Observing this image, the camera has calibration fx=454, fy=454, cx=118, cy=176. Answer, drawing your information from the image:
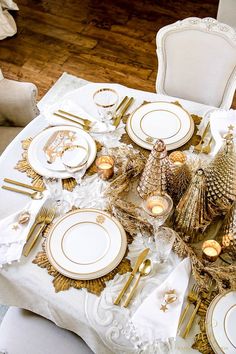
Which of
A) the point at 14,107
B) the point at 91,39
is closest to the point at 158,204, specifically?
the point at 14,107

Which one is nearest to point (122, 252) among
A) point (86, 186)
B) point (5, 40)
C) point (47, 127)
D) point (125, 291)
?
point (125, 291)

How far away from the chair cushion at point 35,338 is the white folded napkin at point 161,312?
0.29 m

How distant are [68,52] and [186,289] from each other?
2.18 m

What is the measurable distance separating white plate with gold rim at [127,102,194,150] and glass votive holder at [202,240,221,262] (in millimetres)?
393

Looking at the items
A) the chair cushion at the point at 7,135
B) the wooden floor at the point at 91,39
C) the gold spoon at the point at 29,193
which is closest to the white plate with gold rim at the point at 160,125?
the gold spoon at the point at 29,193

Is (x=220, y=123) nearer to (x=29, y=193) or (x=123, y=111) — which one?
(x=123, y=111)

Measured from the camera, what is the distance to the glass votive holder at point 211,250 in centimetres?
122

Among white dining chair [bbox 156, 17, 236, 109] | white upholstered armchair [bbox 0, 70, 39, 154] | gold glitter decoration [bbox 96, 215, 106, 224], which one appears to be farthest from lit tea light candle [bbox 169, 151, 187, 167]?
white upholstered armchair [bbox 0, 70, 39, 154]

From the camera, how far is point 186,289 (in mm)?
1199

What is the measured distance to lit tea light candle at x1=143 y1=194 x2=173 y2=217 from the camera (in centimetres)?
123

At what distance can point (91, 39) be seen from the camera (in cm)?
307

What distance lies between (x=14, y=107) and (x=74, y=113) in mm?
426

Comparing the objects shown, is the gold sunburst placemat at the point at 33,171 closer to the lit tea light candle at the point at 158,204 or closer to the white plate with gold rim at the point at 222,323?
the lit tea light candle at the point at 158,204

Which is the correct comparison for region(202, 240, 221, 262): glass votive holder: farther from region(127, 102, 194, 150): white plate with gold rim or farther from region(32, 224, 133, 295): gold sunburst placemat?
region(127, 102, 194, 150): white plate with gold rim
